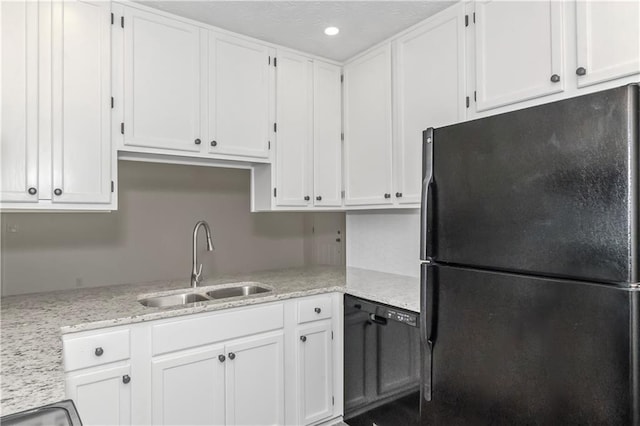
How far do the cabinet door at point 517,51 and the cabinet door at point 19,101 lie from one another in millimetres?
2063

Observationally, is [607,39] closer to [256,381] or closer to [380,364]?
[380,364]

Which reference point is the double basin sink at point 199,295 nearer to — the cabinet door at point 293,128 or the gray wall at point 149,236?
the cabinet door at point 293,128

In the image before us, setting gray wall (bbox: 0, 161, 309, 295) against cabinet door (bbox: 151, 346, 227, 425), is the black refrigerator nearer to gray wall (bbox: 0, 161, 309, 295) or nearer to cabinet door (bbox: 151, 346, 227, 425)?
cabinet door (bbox: 151, 346, 227, 425)

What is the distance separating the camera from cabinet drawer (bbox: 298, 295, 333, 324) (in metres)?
2.18

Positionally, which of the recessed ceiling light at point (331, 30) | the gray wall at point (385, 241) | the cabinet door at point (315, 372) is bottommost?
the cabinet door at point (315, 372)

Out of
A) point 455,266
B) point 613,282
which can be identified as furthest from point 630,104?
point 455,266

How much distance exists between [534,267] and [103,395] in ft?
5.55

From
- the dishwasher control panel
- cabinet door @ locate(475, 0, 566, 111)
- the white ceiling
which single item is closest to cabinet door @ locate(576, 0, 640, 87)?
cabinet door @ locate(475, 0, 566, 111)

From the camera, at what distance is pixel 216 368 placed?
1.89 metres

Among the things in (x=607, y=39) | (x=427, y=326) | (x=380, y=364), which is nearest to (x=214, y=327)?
(x=380, y=364)

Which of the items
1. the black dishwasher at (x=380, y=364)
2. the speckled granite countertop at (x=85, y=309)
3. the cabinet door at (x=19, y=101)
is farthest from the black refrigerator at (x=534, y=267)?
the cabinet door at (x=19, y=101)

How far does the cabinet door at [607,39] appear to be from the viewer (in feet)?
4.46

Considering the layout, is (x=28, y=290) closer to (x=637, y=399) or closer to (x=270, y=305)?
(x=270, y=305)

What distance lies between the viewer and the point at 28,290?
3.29 m
